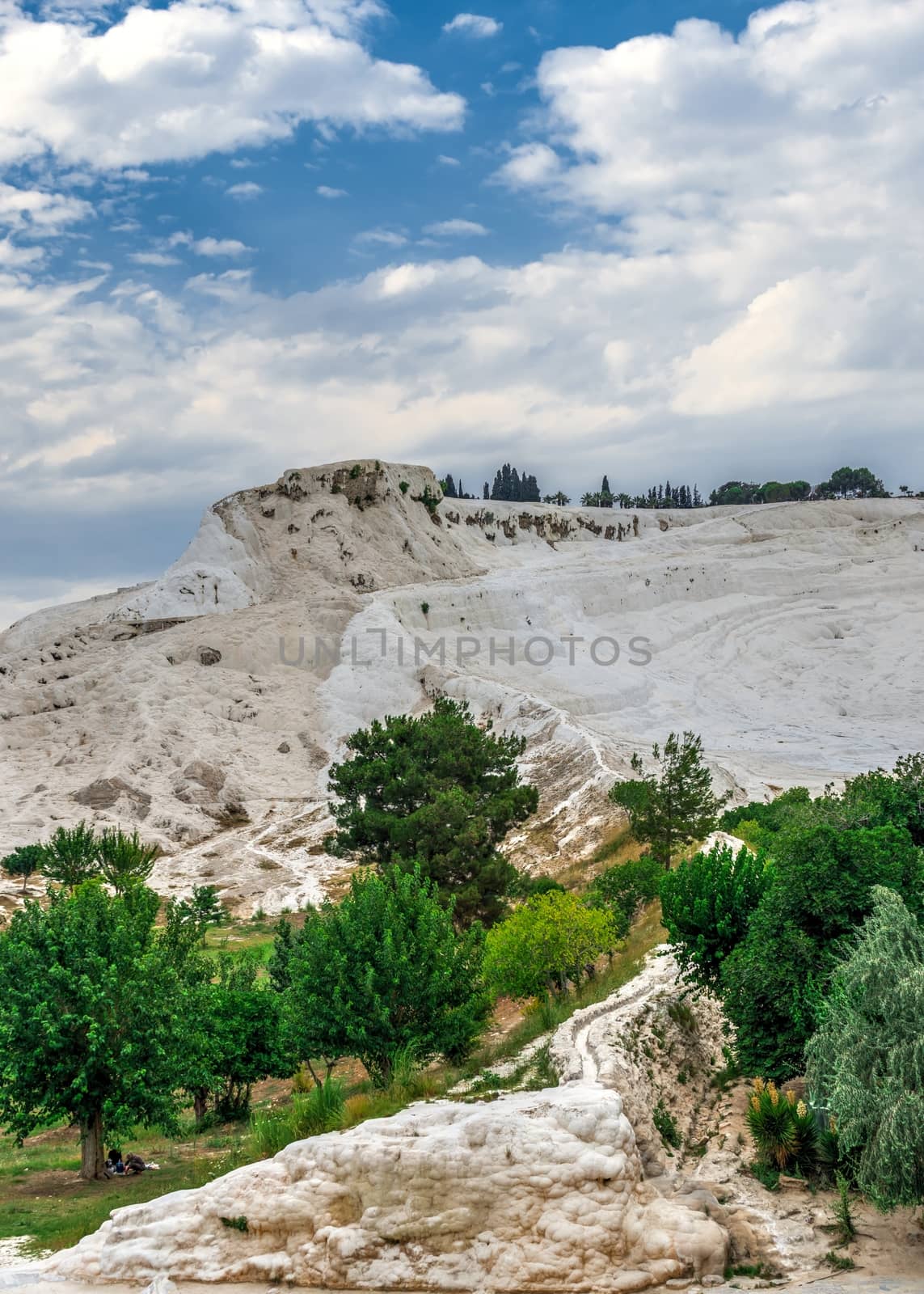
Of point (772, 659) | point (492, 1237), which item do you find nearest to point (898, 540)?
point (772, 659)

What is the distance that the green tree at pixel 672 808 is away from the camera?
32406 millimetres

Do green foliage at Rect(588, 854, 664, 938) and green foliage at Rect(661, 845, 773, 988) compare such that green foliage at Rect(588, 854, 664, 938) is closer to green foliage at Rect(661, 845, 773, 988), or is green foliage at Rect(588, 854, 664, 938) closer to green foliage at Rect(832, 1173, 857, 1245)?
green foliage at Rect(661, 845, 773, 988)

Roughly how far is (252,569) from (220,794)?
27257 millimetres

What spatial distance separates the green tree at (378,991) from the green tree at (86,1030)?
2208 mm

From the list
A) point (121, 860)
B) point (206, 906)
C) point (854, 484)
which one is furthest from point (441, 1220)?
point (854, 484)

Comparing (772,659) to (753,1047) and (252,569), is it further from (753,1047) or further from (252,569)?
(753,1047)

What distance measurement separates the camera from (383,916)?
17.9m

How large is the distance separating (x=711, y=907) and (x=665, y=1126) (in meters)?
3.72

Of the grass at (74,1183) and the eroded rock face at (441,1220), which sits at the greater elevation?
the eroded rock face at (441,1220)

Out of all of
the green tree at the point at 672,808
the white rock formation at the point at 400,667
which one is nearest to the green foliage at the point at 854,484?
the white rock formation at the point at 400,667

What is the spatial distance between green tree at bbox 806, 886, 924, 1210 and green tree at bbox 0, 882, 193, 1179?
1008cm

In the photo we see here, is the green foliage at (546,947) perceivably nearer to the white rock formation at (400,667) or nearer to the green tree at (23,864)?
the white rock formation at (400,667)

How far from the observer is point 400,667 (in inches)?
2416

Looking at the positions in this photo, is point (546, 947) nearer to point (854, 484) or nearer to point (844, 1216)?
point (844, 1216)
